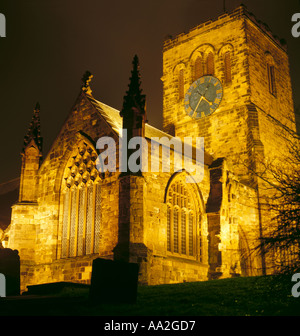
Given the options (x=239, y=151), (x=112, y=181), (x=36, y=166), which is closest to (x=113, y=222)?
(x=112, y=181)

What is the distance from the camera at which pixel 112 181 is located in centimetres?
2009

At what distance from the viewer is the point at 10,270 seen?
16188 mm

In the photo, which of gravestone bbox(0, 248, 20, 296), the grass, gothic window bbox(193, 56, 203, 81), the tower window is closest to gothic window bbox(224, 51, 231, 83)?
gothic window bbox(193, 56, 203, 81)

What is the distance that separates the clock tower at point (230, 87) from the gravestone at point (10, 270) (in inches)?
616

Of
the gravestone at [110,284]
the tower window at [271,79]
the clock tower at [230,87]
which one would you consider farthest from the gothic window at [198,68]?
the gravestone at [110,284]

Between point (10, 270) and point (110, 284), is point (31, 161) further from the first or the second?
point (110, 284)

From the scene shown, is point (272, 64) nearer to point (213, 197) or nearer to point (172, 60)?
point (172, 60)

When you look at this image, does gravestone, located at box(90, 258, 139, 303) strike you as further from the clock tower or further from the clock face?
the clock face

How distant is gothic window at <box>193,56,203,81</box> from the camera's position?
112 ft

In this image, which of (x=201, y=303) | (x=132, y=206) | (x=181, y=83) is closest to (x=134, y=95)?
(x=132, y=206)

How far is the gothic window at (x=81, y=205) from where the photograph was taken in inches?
828

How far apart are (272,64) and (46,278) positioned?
73.0ft

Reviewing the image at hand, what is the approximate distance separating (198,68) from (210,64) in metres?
0.99

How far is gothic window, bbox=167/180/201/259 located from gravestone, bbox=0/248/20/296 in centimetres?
734
